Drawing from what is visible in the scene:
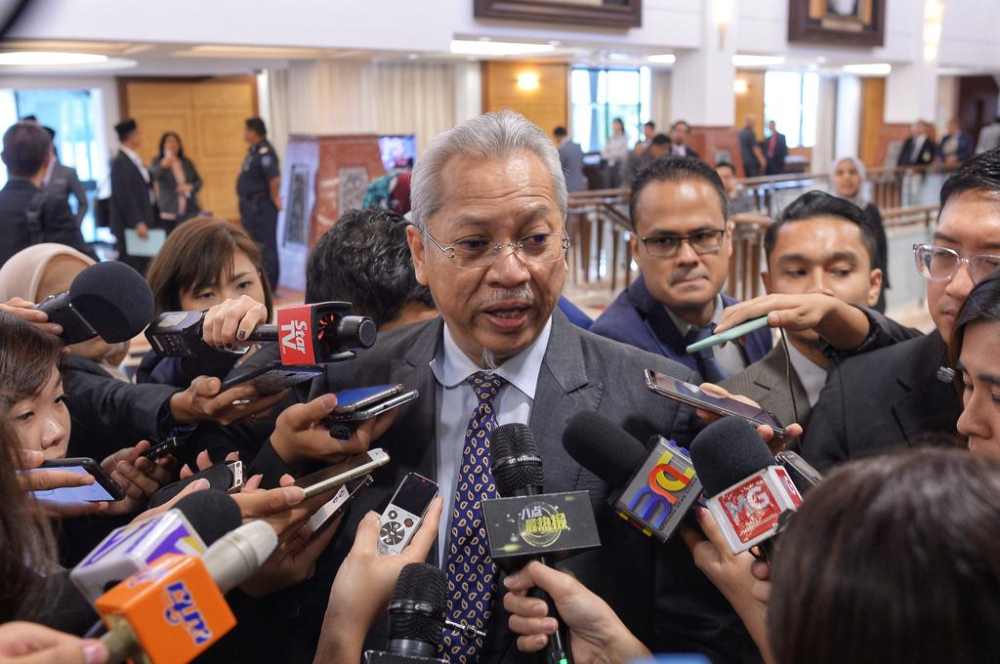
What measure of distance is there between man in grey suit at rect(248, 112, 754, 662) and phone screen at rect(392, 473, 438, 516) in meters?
0.12

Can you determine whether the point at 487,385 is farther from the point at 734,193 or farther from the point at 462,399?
the point at 734,193

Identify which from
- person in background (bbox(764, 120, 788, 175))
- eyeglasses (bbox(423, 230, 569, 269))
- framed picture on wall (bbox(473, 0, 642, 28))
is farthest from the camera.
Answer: person in background (bbox(764, 120, 788, 175))

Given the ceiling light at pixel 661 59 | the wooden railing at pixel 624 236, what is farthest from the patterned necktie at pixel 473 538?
the ceiling light at pixel 661 59

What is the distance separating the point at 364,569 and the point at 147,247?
5.37 meters

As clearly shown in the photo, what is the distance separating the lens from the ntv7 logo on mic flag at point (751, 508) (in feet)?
3.71

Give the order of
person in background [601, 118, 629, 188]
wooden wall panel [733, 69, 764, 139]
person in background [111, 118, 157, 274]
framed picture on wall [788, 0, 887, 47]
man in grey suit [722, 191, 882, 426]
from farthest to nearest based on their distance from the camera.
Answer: wooden wall panel [733, 69, 764, 139] < person in background [601, 118, 629, 188] < framed picture on wall [788, 0, 887, 47] < person in background [111, 118, 157, 274] < man in grey suit [722, 191, 882, 426]

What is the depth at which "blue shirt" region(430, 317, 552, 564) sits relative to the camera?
169 cm

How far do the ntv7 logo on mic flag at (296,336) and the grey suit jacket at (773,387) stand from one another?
42.0 inches

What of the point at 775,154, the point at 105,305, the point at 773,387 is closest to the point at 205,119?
the point at 775,154

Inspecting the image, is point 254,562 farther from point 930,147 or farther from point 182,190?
point 930,147

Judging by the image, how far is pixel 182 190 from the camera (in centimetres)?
962

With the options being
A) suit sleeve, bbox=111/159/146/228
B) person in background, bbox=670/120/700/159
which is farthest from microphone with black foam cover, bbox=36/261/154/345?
person in background, bbox=670/120/700/159

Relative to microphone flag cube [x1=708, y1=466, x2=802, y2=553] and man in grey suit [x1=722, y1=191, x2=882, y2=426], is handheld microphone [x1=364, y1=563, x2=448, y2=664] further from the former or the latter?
man in grey suit [x1=722, y1=191, x2=882, y2=426]

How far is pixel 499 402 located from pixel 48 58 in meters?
10.9
